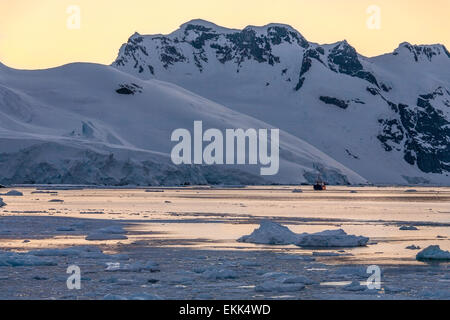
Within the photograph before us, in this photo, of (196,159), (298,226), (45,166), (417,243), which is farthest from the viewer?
(196,159)

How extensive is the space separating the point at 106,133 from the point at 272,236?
119987 millimetres

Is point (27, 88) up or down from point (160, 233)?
up

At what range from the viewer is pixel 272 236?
3797 centimetres

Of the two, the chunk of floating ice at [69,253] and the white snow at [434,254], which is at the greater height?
the chunk of floating ice at [69,253]

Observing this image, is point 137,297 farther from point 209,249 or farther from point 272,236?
point 272,236

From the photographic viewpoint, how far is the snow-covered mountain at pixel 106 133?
118 m

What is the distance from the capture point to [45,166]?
116m

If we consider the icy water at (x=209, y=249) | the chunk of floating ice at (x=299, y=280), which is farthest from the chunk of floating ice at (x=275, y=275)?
the chunk of floating ice at (x=299, y=280)

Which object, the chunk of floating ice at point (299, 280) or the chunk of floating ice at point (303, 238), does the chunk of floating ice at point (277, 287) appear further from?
the chunk of floating ice at point (303, 238)

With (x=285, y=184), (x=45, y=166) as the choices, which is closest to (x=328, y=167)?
(x=285, y=184)

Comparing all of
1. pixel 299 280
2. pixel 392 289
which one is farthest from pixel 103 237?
pixel 392 289

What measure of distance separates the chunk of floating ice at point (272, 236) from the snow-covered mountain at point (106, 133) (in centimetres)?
7948
